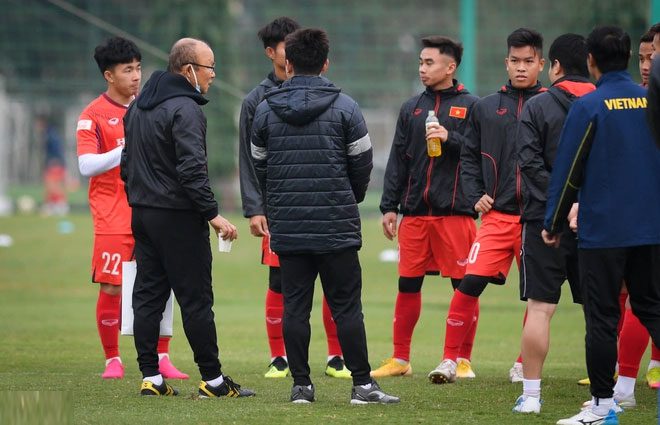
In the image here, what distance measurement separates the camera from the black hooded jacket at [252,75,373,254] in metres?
7.30

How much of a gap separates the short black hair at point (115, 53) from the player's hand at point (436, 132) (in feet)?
7.00

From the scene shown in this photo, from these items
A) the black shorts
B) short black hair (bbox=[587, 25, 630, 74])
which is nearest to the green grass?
the black shorts

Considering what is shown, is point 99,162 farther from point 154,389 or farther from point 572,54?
point 572,54

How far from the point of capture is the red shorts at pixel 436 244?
9102 mm

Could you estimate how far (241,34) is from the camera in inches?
1007

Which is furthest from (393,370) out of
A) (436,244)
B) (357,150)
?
(357,150)

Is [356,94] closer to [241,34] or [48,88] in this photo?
[241,34]

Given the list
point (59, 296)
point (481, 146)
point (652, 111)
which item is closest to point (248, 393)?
point (481, 146)

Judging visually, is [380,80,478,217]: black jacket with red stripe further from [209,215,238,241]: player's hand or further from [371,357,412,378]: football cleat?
[209,215,238,241]: player's hand

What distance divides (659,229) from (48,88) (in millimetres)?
21274

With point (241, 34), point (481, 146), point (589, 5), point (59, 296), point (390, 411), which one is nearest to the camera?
point (390, 411)

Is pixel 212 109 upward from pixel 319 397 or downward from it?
upward

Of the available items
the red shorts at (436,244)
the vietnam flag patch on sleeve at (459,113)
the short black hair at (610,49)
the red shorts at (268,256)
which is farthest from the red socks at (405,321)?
the short black hair at (610,49)

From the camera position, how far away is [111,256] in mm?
8891
